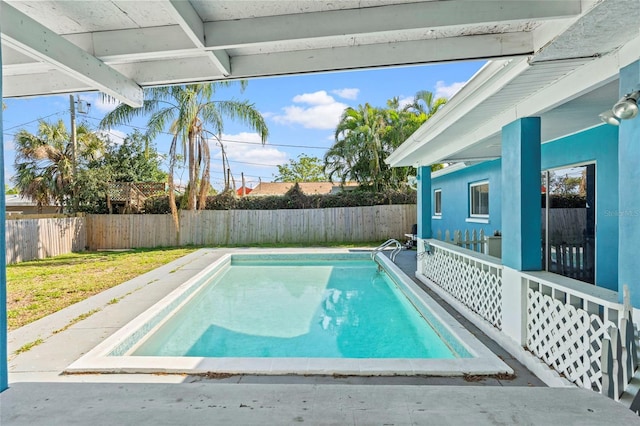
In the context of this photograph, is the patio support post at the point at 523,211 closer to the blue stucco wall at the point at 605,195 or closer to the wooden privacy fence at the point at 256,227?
the blue stucco wall at the point at 605,195

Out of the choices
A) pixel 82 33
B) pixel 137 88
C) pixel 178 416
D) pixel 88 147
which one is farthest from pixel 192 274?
pixel 88 147

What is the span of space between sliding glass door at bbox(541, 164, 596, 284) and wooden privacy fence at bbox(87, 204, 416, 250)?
30.3ft

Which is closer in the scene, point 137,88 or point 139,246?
point 137,88

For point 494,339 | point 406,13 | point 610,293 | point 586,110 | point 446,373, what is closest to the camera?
point 406,13

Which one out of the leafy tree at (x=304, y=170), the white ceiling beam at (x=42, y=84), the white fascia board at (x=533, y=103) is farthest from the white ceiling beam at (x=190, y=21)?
the leafy tree at (x=304, y=170)

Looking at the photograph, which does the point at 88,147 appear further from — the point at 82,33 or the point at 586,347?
the point at 586,347

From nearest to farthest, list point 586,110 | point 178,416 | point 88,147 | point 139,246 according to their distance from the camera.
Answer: point 178,416
point 586,110
point 139,246
point 88,147

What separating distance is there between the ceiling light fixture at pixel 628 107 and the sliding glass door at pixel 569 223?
3.58 m

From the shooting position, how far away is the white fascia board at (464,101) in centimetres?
293

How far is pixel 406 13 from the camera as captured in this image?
2.09 metres

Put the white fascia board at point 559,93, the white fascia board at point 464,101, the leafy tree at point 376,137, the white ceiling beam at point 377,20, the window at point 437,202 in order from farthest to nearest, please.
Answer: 1. the leafy tree at point 376,137
2. the window at point 437,202
3. the white fascia board at point 464,101
4. the white fascia board at point 559,93
5. the white ceiling beam at point 377,20

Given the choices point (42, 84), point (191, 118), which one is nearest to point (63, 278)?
point (42, 84)

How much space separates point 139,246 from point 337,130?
11562 millimetres

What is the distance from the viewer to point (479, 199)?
9.92 m
